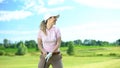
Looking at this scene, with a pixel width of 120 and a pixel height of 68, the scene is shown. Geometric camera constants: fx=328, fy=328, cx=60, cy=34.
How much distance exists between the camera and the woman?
11.2 ft

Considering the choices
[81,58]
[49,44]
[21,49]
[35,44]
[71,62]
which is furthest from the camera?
[21,49]

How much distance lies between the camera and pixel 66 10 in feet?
27.4

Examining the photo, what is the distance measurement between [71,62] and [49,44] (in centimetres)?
451

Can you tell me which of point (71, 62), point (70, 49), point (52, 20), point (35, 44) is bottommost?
point (71, 62)

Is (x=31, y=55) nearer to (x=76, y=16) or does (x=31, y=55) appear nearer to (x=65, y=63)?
(x=65, y=63)

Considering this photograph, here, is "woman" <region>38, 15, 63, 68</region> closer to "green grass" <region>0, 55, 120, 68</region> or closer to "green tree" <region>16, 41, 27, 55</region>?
"green grass" <region>0, 55, 120, 68</region>

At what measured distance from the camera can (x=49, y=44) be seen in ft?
11.3

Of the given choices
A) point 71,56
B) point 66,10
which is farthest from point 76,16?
point 71,56

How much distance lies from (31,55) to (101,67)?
190 cm

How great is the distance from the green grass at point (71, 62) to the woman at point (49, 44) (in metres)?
4.10

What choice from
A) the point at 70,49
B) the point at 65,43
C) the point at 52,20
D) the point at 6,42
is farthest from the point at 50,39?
the point at 6,42

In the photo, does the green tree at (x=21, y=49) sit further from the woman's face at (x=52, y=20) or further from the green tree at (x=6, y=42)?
the woman's face at (x=52, y=20)

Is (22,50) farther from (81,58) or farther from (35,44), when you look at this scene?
(81,58)

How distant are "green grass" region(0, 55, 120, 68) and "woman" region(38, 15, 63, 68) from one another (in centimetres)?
410
